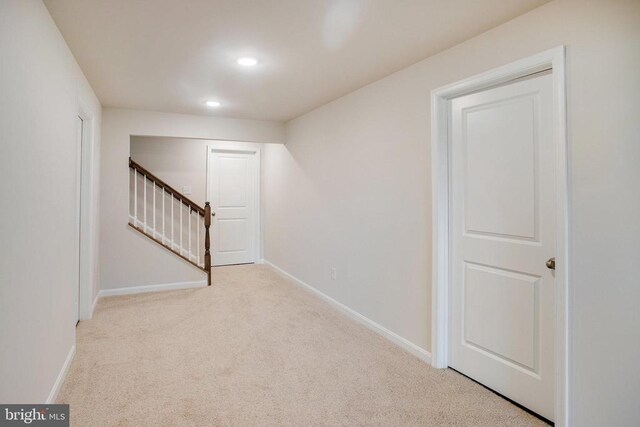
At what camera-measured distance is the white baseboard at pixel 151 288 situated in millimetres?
4391

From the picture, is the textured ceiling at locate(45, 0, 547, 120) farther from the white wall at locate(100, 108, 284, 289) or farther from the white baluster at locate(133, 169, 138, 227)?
the white baluster at locate(133, 169, 138, 227)

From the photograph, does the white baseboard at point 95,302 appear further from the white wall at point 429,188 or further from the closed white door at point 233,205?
the white wall at point 429,188

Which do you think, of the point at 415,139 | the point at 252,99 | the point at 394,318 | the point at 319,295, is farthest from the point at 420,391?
the point at 252,99

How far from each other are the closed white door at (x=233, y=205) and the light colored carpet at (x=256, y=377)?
245 centimetres

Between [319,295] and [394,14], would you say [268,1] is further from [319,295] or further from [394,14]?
[319,295]

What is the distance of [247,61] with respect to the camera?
2805mm

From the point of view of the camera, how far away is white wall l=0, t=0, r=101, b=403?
1.48 m

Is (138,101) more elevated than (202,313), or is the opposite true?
(138,101)

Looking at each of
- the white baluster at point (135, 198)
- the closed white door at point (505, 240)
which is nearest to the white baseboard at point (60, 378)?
the white baluster at point (135, 198)

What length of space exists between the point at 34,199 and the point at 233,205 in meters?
4.50

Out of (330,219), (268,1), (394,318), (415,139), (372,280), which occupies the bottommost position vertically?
(394,318)

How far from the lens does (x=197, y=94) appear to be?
3.73 metres

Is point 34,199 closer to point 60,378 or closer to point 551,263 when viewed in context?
point 60,378

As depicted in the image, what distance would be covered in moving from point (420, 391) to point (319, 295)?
2156 mm
